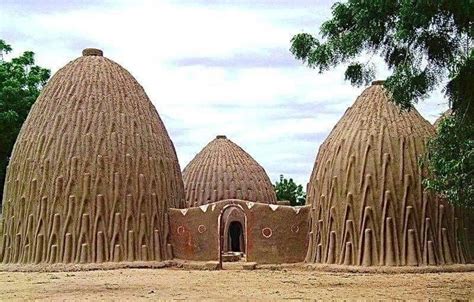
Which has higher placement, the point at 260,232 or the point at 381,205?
the point at 381,205

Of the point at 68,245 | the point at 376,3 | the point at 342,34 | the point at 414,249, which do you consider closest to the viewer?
the point at 376,3

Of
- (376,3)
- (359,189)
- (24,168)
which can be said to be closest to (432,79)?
(376,3)

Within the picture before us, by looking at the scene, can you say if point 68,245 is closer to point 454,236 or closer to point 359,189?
point 359,189

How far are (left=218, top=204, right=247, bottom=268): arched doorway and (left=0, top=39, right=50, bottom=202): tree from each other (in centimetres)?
898

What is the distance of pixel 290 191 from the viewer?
42750mm

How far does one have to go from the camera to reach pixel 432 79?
12.0 metres

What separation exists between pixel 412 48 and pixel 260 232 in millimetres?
10275

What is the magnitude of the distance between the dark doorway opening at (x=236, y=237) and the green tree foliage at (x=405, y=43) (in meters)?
16.9

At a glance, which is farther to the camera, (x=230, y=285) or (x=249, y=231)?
(x=249, y=231)

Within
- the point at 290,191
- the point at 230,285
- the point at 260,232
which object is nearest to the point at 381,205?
the point at 260,232

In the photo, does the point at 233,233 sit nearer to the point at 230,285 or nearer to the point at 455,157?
the point at 230,285

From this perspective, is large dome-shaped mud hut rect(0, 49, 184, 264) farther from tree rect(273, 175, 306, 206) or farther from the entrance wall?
tree rect(273, 175, 306, 206)

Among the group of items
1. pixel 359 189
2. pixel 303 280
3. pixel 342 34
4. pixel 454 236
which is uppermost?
pixel 342 34

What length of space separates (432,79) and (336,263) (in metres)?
8.85
